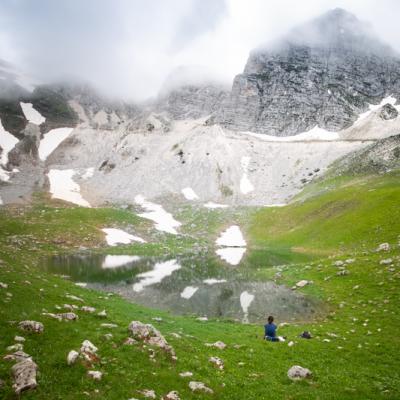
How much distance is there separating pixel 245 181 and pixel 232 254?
75463mm

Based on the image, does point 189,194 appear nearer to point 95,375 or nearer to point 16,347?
point 16,347

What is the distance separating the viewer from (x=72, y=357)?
14039 millimetres

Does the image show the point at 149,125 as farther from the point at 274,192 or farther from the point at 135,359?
the point at 135,359

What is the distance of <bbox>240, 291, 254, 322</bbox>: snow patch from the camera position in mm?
33344

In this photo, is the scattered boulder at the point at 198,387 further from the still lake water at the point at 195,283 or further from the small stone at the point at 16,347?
the still lake water at the point at 195,283

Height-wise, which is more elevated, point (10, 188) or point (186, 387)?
point (10, 188)

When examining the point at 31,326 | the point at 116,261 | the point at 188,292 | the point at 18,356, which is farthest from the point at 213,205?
the point at 18,356

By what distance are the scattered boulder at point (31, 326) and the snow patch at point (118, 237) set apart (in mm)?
58266

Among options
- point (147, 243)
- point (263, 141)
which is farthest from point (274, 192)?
point (147, 243)

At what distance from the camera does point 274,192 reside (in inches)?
5113

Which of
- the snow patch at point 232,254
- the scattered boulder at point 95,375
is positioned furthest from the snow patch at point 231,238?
the scattered boulder at point 95,375

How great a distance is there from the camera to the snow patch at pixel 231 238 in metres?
83.5

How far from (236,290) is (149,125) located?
161 m

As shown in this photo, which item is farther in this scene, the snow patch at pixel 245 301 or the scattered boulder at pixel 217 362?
the snow patch at pixel 245 301
